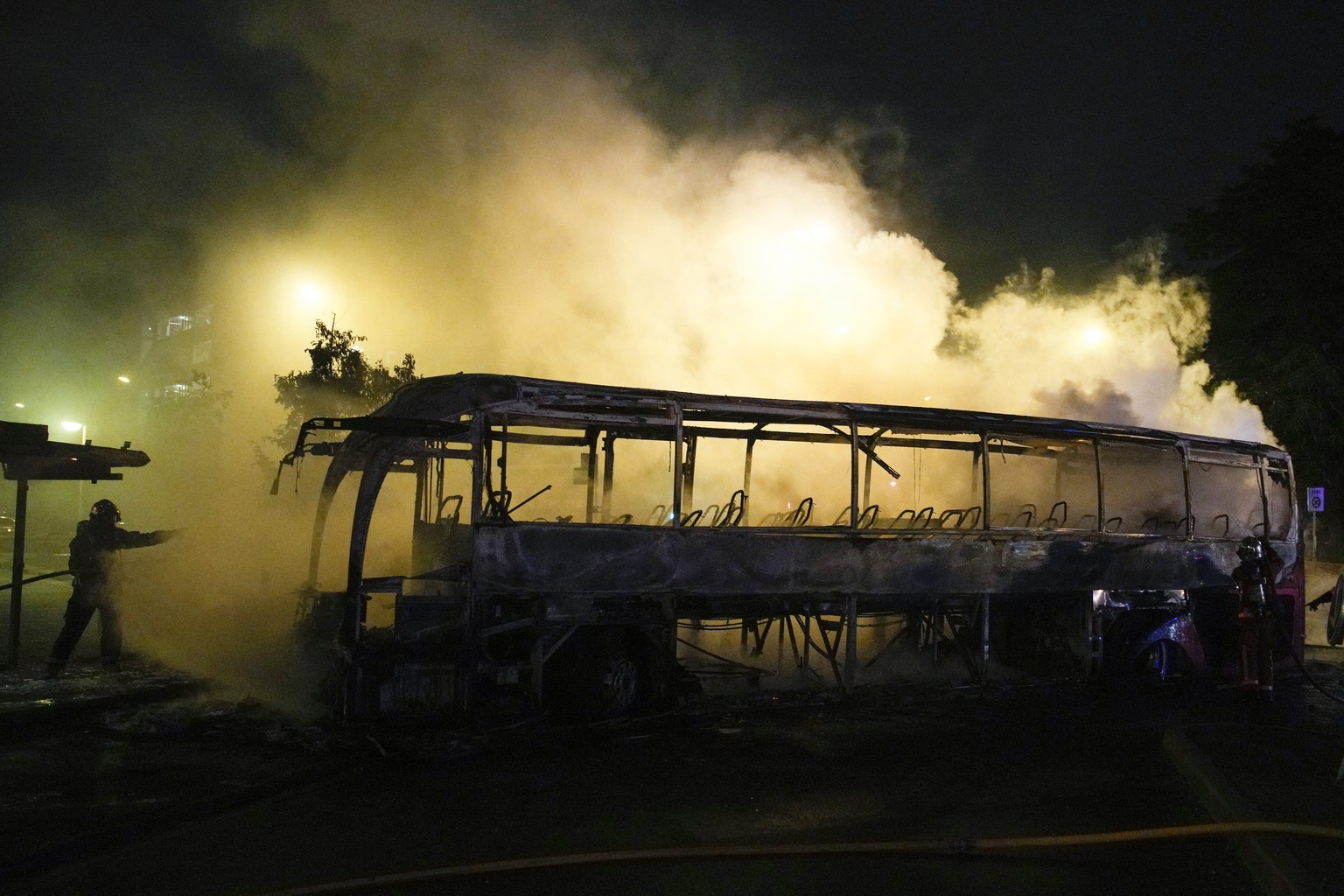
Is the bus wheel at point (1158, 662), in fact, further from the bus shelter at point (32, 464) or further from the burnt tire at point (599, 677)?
the bus shelter at point (32, 464)

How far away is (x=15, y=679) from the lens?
9.66 meters

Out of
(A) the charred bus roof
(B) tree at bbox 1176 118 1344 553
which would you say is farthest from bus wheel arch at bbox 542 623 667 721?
(B) tree at bbox 1176 118 1344 553

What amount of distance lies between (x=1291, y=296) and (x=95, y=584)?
94.7ft

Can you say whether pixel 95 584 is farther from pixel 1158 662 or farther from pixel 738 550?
pixel 1158 662

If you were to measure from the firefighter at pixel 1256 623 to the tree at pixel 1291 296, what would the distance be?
60.5ft

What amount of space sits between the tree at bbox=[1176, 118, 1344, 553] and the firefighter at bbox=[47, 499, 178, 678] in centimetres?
2731

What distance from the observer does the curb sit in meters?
4.44

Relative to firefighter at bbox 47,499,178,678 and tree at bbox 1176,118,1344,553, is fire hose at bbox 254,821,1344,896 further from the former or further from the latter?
tree at bbox 1176,118,1344,553

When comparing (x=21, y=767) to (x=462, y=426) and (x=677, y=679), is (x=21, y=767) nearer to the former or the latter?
(x=462, y=426)

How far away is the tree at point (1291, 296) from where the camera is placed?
25906mm

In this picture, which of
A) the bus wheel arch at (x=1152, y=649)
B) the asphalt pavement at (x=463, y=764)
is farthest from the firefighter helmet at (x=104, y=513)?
the bus wheel arch at (x=1152, y=649)

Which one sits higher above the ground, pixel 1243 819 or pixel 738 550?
pixel 738 550

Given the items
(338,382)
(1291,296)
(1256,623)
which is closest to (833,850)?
(1256,623)

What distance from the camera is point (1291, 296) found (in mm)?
26609
